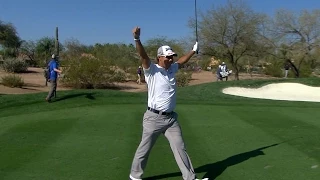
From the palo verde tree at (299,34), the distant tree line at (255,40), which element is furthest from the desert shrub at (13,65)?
the palo verde tree at (299,34)

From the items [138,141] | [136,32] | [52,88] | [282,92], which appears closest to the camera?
[136,32]

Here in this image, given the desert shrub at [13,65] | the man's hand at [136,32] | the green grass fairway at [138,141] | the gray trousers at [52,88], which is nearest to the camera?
the man's hand at [136,32]

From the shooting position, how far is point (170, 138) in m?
5.64

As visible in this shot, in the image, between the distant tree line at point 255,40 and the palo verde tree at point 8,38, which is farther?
the palo verde tree at point 8,38

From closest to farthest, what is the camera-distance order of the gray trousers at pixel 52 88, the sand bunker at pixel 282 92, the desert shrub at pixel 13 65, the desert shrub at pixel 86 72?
the gray trousers at pixel 52 88 → the sand bunker at pixel 282 92 → the desert shrub at pixel 86 72 → the desert shrub at pixel 13 65

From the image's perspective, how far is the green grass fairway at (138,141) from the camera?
6.12 meters

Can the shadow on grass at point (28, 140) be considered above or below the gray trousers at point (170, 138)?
below

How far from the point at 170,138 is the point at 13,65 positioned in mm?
42082

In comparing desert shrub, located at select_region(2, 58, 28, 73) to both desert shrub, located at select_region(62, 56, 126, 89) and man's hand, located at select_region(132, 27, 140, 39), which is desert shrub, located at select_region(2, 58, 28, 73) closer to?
desert shrub, located at select_region(62, 56, 126, 89)

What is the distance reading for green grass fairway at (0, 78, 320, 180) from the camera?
6.12 metres

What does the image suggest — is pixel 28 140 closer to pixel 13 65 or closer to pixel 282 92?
pixel 282 92

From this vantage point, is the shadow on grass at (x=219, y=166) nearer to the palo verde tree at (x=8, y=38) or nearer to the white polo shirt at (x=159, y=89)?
the white polo shirt at (x=159, y=89)

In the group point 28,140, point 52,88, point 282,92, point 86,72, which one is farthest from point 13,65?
point 28,140

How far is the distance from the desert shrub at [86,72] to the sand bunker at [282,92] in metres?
13.9
